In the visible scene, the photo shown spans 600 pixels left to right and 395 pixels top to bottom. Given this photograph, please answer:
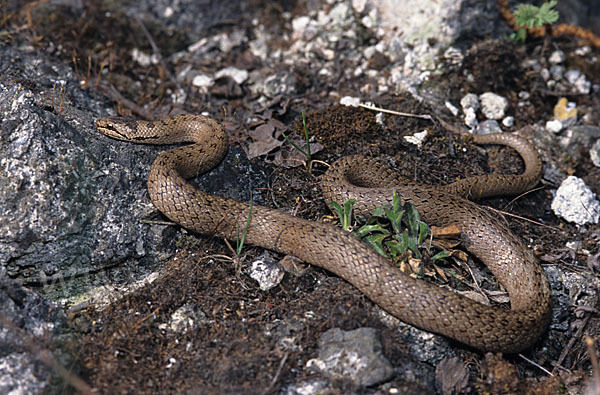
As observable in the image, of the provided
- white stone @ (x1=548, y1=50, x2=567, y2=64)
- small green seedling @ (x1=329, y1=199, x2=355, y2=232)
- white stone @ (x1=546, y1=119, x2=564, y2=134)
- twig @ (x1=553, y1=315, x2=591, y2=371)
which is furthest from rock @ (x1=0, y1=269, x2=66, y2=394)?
white stone @ (x1=548, y1=50, x2=567, y2=64)

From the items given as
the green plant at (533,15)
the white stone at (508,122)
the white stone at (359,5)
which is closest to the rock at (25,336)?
the white stone at (508,122)

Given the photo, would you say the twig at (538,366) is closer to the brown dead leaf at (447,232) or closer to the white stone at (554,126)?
the brown dead leaf at (447,232)

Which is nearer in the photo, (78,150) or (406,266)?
(406,266)

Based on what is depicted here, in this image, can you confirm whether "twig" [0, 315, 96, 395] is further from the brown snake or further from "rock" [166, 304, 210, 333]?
the brown snake

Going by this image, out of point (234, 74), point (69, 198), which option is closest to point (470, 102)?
point (234, 74)

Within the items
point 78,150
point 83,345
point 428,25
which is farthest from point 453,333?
point 428,25

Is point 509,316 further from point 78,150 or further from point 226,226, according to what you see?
point 78,150

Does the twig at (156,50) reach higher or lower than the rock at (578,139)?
higher
